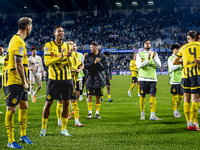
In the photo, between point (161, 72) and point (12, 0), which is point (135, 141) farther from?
point (12, 0)

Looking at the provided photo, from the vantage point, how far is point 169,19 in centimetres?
4544

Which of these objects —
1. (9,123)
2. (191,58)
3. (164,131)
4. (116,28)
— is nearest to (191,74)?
(191,58)

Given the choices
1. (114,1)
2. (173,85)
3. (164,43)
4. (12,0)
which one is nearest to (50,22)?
(12,0)

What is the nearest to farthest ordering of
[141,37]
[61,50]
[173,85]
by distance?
1. [61,50]
2. [173,85]
3. [141,37]

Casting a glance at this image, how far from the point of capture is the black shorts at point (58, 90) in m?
4.87

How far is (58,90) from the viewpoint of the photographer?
4898 millimetres

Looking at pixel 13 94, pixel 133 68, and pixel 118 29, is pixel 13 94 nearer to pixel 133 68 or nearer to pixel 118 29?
pixel 133 68

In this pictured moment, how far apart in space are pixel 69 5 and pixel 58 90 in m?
48.1

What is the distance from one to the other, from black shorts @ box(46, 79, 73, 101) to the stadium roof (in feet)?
144

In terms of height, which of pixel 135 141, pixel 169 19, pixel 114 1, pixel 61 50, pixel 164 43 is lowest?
pixel 135 141

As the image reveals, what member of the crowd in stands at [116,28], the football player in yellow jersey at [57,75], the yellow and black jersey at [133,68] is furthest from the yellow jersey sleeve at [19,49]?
the crowd in stands at [116,28]

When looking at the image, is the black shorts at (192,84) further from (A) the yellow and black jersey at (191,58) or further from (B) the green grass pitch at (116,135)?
(B) the green grass pitch at (116,135)

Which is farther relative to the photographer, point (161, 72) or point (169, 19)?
point (169, 19)

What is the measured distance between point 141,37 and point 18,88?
4097cm
